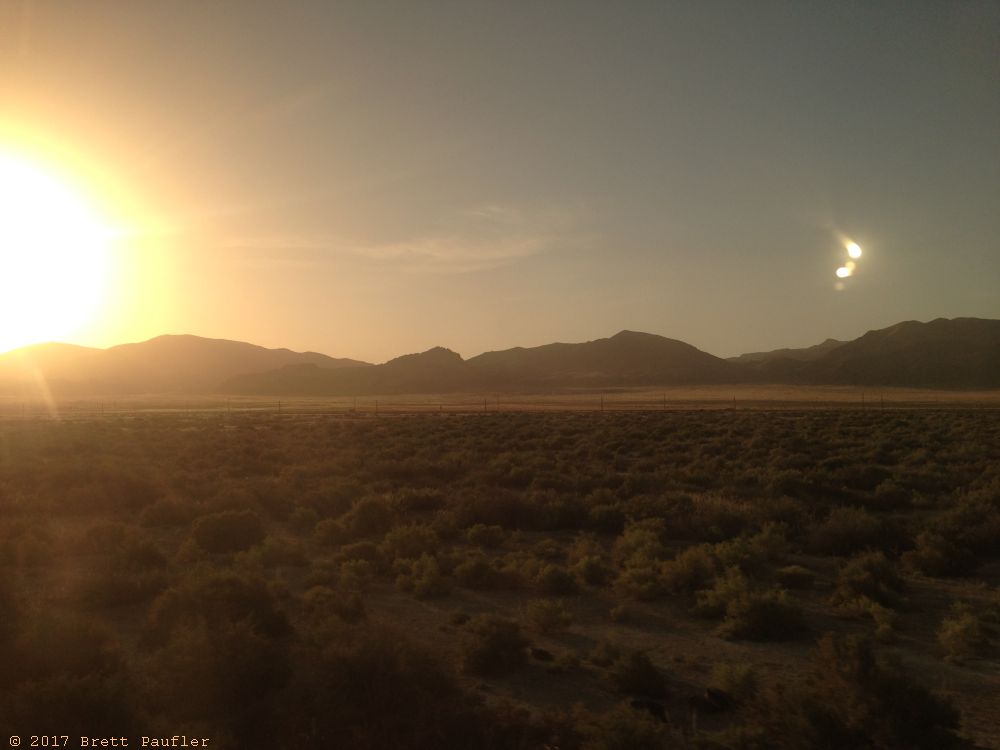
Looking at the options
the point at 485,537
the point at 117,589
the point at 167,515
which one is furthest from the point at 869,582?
the point at 167,515

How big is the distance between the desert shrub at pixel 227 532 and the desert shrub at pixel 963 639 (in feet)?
47.8

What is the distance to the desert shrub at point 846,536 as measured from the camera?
17.3 m

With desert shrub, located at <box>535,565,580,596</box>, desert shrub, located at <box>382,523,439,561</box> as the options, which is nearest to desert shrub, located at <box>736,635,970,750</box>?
desert shrub, located at <box>535,565,580,596</box>

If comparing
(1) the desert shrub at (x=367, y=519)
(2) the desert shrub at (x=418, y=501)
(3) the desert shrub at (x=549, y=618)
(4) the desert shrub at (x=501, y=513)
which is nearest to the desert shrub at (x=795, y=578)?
(3) the desert shrub at (x=549, y=618)

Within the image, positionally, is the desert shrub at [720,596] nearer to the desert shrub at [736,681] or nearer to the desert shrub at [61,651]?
the desert shrub at [736,681]

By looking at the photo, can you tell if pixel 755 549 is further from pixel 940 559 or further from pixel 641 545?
pixel 940 559

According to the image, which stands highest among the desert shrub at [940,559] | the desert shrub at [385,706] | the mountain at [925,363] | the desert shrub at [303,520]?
the mountain at [925,363]

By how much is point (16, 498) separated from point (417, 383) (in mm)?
173427

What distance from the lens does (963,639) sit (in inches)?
424

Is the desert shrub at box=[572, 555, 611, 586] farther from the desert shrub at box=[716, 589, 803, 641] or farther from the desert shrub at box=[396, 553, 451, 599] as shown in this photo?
the desert shrub at box=[716, 589, 803, 641]

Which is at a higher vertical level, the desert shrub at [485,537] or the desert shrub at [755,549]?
the desert shrub at [755,549]

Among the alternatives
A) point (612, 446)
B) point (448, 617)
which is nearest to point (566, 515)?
point (448, 617)

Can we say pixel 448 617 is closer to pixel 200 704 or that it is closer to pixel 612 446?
pixel 200 704

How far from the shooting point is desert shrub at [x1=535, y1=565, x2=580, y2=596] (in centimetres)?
1446
